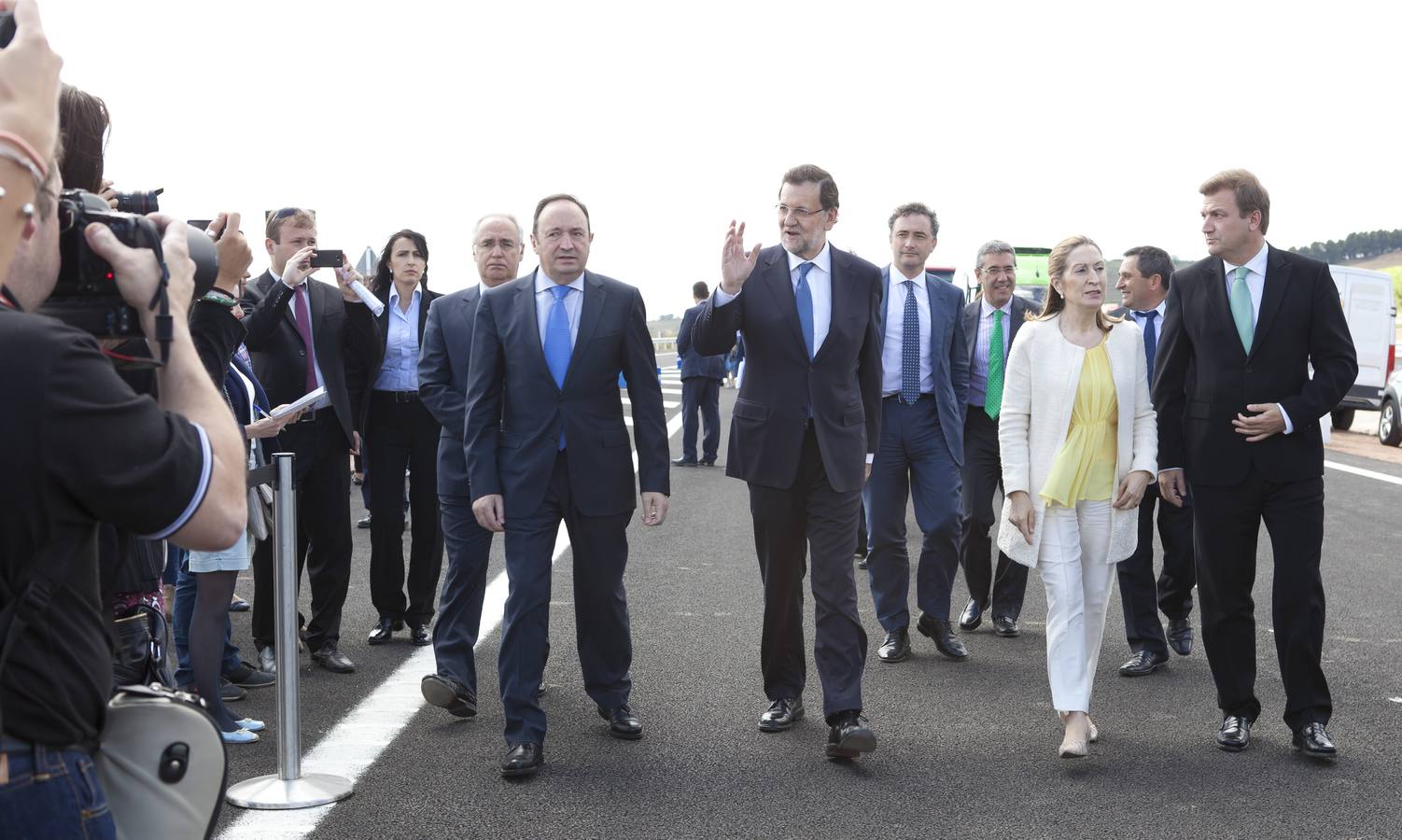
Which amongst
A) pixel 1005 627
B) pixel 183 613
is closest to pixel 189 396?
pixel 183 613

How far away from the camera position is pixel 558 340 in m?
5.82

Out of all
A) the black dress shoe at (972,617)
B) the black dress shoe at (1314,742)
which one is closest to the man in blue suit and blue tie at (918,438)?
the black dress shoe at (972,617)

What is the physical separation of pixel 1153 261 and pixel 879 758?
4.10 meters

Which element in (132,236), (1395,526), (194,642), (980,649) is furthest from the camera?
(1395,526)

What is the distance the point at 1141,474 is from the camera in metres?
5.76

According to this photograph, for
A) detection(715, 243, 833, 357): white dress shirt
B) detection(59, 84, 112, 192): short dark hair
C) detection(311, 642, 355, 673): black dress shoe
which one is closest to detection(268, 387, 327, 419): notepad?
detection(311, 642, 355, 673): black dress shoe

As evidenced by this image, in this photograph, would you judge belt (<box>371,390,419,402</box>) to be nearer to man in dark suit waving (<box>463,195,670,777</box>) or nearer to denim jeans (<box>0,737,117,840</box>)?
man in dark suit waving (<box>463,195,670,777</box>)

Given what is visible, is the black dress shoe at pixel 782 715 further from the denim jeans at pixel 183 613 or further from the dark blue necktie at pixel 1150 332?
the dark blue necktie at pixel 1150 332

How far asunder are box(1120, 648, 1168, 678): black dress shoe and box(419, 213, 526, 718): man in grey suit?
3.24 m

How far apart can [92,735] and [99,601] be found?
8.0 inches

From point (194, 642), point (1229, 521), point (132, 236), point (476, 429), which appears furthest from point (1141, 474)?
point (132, 236)

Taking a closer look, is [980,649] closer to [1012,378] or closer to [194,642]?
[1012,378]

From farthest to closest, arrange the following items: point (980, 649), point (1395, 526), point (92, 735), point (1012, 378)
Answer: point (1395, 526), point (980, 649), point (1012, 378), point (92, 735)

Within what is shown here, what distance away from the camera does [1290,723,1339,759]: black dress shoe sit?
17.5 feet
